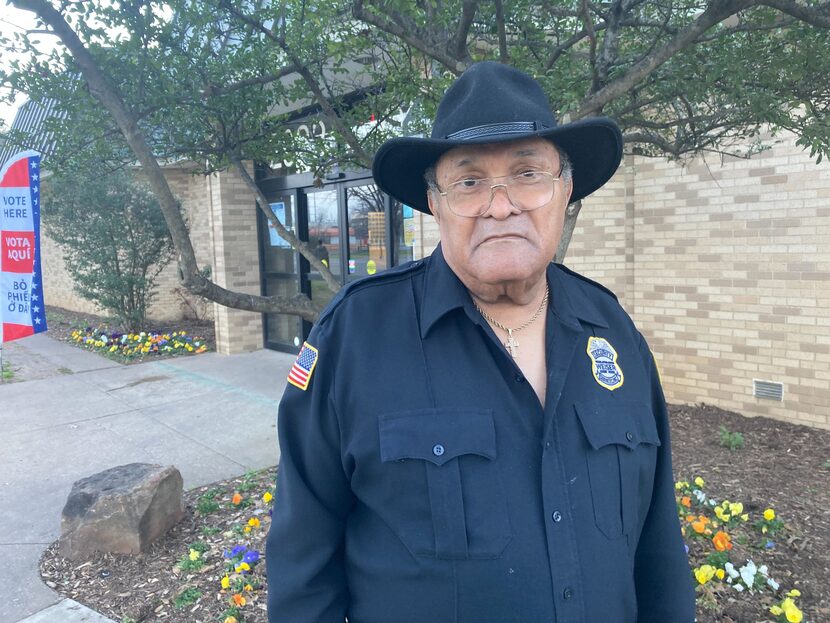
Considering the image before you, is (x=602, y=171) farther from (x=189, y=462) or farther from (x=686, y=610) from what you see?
(x=189, y=462)

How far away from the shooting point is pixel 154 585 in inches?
129

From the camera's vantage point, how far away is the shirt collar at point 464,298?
61.9 inches

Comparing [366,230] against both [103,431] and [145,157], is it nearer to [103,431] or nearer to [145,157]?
[103,431]

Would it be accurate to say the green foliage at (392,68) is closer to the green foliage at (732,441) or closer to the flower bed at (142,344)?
the green foliage at (732,441)

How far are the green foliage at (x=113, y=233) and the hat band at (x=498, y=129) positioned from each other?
30.7 feet

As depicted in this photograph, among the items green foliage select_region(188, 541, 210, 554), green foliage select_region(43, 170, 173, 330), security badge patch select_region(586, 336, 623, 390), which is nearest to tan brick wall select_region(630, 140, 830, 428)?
security badge patch select_region(586, 336, 623, 390)

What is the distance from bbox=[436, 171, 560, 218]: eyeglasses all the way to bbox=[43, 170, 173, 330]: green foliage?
9339 millimetres

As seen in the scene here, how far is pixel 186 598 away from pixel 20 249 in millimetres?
3448

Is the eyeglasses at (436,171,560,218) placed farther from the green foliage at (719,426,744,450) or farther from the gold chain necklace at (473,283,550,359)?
the green foliage at (719,426,744,450)

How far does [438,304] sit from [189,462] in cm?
409

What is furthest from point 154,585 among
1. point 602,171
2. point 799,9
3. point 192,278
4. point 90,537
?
point 799,9

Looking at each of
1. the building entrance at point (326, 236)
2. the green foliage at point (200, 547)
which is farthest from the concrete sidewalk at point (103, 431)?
the building entrance at point (326, 236)

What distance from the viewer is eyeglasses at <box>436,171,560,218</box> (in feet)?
5.07

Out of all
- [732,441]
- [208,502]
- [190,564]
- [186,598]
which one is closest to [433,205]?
[186,598]
